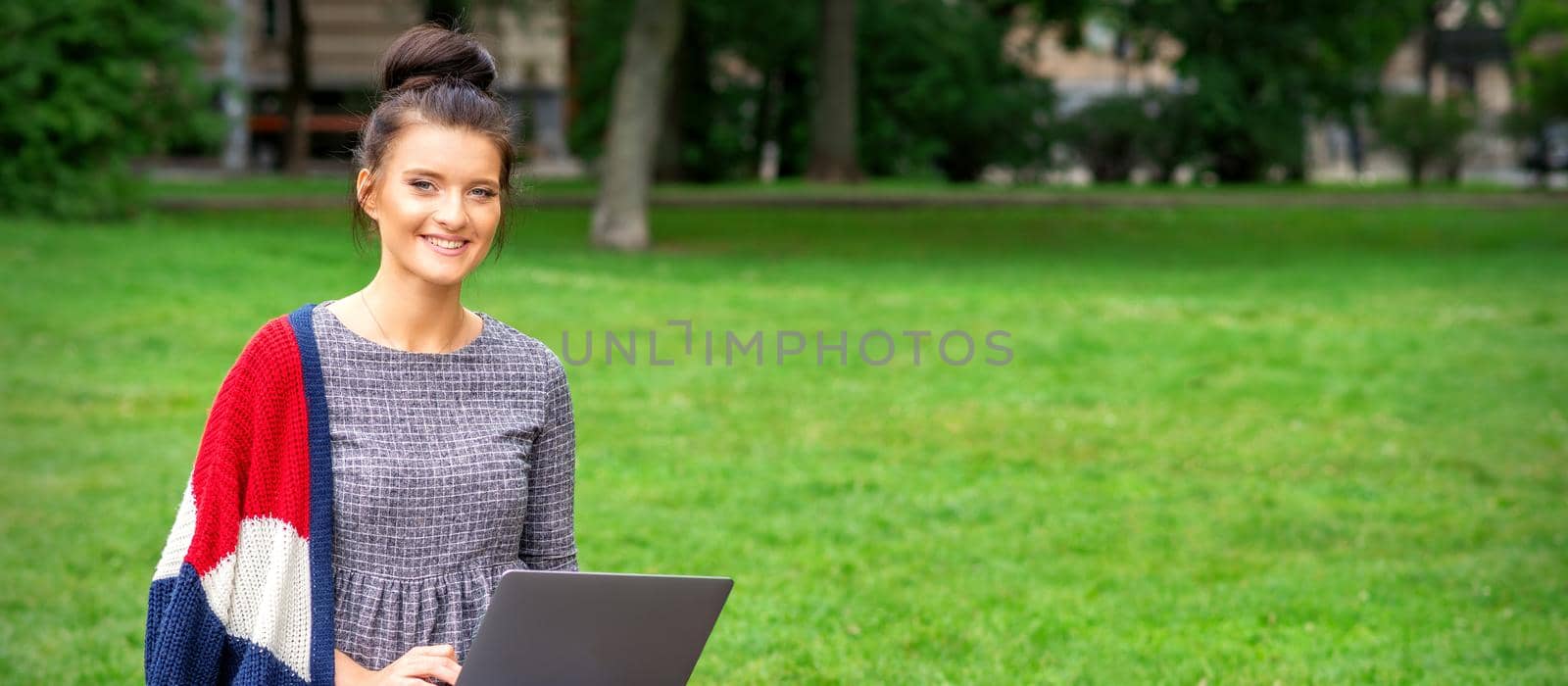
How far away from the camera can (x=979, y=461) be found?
9.43 meters

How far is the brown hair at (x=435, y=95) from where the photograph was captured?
2.72m

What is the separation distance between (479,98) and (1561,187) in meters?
40.1

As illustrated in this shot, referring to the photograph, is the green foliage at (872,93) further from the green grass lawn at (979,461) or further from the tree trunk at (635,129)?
the green grass lawn at (979,461)

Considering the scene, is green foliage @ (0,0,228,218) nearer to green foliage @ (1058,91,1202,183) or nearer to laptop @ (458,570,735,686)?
laptop @ (458,570,735,686)

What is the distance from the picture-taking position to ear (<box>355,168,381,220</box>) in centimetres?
280

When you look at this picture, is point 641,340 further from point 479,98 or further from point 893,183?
point 893,183

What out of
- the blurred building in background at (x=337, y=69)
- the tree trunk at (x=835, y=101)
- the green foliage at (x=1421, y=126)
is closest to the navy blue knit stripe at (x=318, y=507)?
the tree trunk at (x=835, y=101)

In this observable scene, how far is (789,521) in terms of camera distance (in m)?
7.98

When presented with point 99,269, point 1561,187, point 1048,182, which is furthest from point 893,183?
point 99,269

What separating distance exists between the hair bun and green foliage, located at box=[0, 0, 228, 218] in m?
20.0

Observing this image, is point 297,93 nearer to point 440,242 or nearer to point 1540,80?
point 1540,80

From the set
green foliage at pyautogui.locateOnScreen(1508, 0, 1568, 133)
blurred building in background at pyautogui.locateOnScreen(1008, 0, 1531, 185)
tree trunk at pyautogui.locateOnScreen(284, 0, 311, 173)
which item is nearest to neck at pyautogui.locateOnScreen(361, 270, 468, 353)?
blurred building in background at pyautogui.locateOnScreen(1008, 0, 1531, 185)

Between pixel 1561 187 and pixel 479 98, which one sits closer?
pixel 479 98

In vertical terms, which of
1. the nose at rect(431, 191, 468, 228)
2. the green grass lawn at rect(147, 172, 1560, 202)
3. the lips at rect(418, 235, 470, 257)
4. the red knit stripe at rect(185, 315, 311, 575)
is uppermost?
the nose at rect(431, 191, 468, 228)
